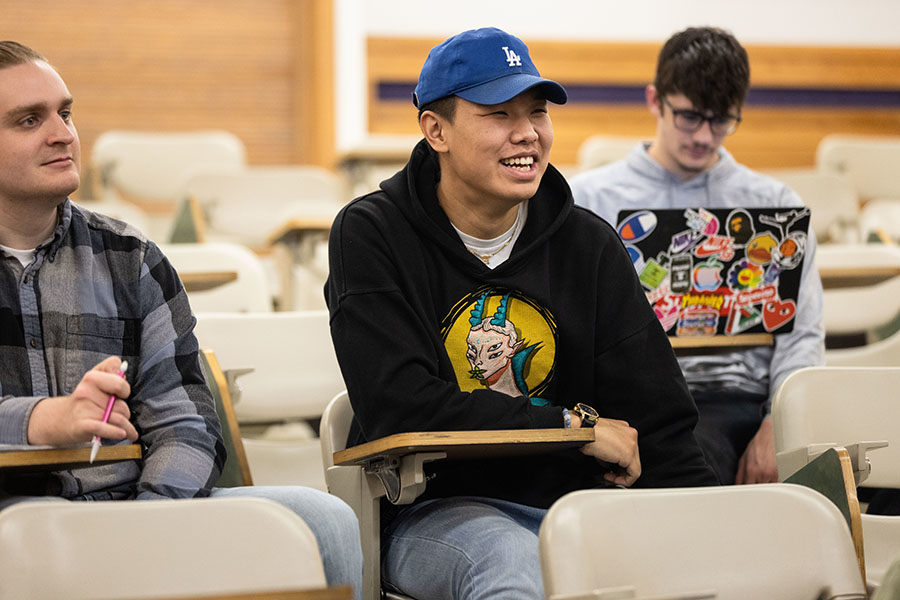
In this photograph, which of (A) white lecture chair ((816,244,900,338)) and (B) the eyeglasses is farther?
(A) white lecture chair ((816,244,900,338))

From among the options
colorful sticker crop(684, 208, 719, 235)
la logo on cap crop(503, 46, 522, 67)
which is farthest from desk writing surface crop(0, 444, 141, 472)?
colorful sticker crop(684, 208, 719, 235)

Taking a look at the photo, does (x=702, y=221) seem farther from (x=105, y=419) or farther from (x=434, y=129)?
(x=105, y=419)

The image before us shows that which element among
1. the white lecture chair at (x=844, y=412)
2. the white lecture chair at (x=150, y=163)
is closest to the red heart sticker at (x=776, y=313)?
the white lecture chair at (x=844, y=412)

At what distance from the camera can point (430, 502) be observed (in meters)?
1.97

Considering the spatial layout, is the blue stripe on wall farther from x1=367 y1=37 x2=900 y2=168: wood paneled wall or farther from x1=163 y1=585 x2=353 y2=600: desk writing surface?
x1=163 y1=585 x2=353 y2=600: desk writing surface

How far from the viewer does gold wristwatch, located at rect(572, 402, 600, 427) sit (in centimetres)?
192

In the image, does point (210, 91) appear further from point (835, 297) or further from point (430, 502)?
point (430, 502)

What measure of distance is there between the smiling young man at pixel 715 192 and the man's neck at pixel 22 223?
142 cm

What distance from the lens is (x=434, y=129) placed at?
212 centimetres

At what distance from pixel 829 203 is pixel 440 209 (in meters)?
3.06

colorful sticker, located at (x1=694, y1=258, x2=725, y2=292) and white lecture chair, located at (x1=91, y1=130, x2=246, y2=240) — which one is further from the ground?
white lecture chair, located at (x1=91, y1=130, x2=246, y2=240)

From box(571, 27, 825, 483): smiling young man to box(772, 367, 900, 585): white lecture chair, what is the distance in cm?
30

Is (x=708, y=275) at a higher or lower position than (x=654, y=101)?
lower

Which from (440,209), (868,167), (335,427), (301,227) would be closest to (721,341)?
(440,209)
